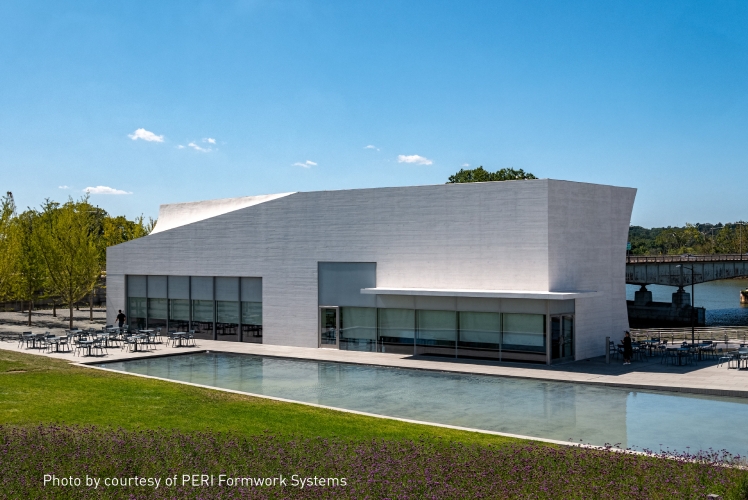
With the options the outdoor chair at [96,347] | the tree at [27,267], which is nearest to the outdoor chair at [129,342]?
the outdoor chair at [96,347]

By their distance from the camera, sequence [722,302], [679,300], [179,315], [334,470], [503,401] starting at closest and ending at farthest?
[334,470], [503,401], [179,315], [679,300], [722,302]

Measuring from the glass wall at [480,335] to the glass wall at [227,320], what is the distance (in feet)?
37.5

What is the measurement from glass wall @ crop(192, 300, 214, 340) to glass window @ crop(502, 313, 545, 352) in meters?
14.7

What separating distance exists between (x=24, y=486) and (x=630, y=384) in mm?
15557

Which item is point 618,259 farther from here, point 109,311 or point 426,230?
point 109,311

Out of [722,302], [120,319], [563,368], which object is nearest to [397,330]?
[563,368]

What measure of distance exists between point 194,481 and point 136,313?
27.2 meters

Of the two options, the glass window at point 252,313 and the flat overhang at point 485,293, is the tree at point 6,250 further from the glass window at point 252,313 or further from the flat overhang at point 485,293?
the flat overhang at point 485,293

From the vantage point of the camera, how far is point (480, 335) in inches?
972

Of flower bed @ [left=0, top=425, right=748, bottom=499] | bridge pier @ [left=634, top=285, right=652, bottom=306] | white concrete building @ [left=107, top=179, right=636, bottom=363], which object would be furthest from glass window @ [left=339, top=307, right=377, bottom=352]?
bridge pier @ [left=634, top=285, right=652, bottom=306]

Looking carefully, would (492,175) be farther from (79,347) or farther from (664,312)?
(79,347)

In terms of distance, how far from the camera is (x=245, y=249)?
31000mm

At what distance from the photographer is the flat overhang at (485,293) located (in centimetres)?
2227

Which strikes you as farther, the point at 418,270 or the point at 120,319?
the point at 120,319
